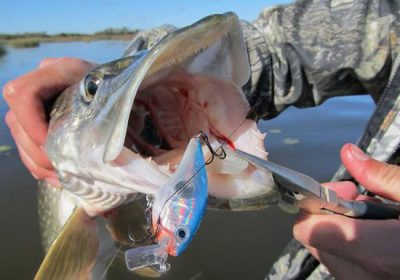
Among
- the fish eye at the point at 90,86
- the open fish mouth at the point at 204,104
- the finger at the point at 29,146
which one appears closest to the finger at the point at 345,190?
the open fish mouth at the point at 204,104

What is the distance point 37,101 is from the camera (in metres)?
1.38

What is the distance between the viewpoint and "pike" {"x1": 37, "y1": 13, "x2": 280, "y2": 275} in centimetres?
87

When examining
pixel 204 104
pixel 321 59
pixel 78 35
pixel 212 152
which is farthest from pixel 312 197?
pixel 78 35

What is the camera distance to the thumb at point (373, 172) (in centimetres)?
105

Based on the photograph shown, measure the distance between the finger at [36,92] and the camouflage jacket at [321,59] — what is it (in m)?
0.49

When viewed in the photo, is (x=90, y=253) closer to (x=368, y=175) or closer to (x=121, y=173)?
(x=121, y=173)

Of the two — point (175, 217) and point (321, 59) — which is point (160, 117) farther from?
point (321, 59)

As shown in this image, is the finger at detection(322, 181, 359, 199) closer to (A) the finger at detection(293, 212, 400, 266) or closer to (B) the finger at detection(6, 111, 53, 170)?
(A) the finger at detection(293, 212, 400, 266)

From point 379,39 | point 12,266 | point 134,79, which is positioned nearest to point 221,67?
point 134,79

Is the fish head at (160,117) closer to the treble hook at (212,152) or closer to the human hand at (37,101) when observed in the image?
the treble hook at (212,152)

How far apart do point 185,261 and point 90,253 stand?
83 centimetres

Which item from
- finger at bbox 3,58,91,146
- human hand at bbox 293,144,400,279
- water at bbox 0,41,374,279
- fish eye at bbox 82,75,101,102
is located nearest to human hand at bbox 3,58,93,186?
finger at bbox 3,58,91,146

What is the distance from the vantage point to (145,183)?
90 cm

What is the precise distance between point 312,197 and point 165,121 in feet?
1.55
